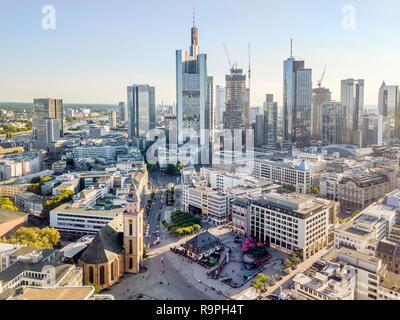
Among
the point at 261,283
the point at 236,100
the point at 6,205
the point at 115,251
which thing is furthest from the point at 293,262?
the point at 236,100

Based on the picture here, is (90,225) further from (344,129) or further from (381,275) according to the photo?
(344,129)

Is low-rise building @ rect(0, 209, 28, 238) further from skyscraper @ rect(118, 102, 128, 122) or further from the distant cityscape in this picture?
skyscraper @ rect(118, 102, 128, 122)

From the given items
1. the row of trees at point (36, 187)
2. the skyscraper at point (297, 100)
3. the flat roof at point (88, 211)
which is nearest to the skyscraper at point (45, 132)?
the row of trees at point (36, 187)

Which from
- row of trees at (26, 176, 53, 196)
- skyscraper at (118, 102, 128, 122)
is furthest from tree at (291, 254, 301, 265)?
skyscraper at (118, 102, 128, 122)

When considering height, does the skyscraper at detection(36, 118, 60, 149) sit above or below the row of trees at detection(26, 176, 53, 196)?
above

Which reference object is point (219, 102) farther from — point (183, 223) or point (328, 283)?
point (328, 283)
